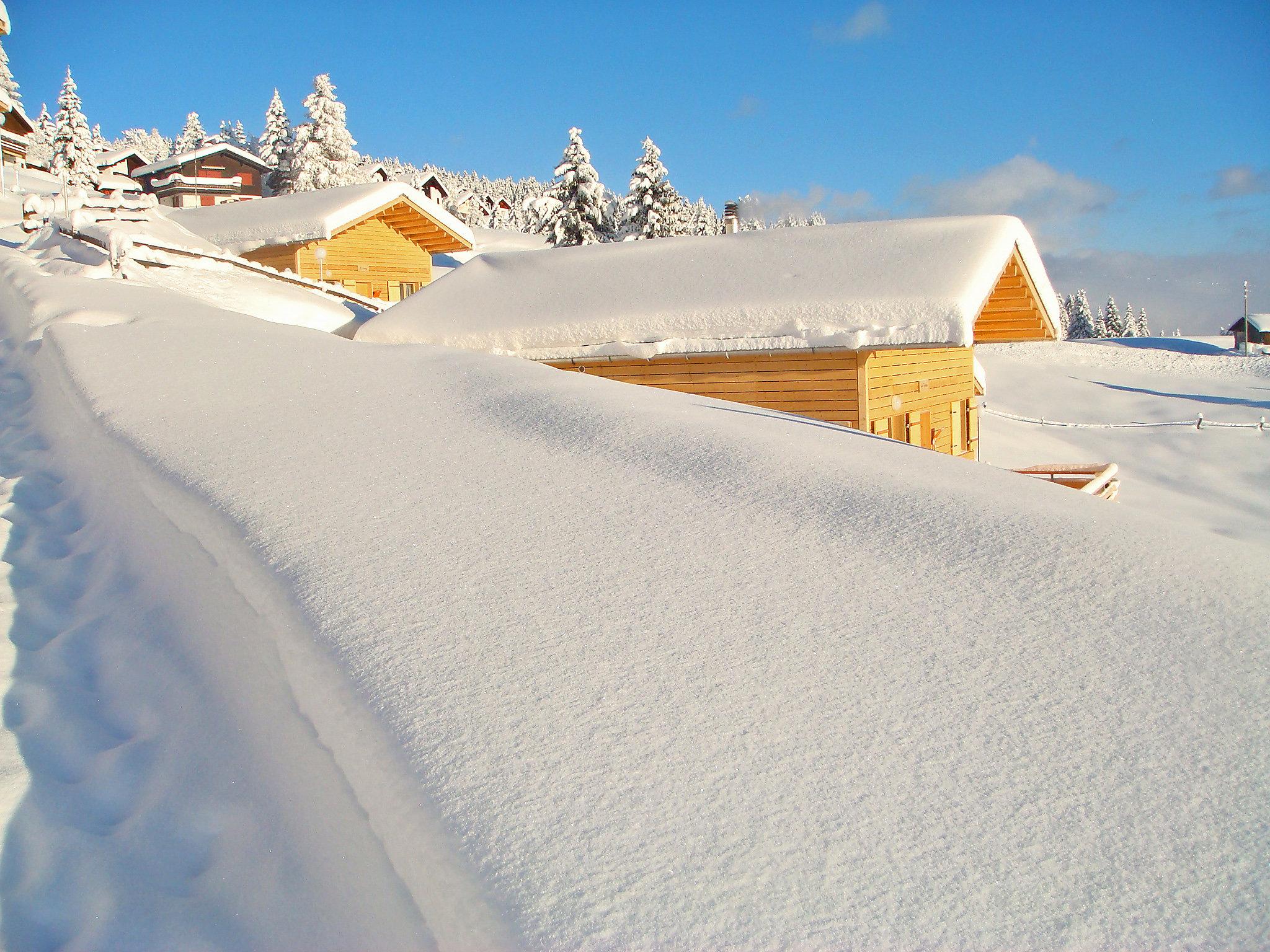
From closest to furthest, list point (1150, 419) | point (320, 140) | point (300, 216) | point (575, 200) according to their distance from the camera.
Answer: point (300, 216) → point (1150, 419) → point (575, 200) → point (320, 140)

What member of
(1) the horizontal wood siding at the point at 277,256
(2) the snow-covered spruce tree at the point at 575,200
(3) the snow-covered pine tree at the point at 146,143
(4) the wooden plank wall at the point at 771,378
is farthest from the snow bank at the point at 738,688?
(3) the snow-covered pine tree at the point at 146,143

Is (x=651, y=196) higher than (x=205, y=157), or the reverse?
(x=205, y=157)

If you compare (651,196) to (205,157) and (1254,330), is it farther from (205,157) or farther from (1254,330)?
(1254,330)

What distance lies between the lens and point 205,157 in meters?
43.8

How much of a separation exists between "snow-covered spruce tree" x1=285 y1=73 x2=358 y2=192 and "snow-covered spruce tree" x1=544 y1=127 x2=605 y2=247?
12.4m

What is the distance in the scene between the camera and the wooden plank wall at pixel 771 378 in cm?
1061

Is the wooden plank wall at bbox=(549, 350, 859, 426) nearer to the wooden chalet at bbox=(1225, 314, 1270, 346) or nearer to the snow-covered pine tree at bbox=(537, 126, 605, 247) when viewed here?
the snow-covered pine tree at bbox=(537, 126, 605, 247)

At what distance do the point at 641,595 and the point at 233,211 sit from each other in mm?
24191

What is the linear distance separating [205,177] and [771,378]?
43.3 meters

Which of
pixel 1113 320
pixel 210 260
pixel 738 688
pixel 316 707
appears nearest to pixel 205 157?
pixel 210 260

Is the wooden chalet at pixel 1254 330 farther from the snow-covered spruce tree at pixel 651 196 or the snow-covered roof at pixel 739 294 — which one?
the snow-covered roof at pixel 739 294

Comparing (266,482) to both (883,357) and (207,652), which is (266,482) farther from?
(883,357)

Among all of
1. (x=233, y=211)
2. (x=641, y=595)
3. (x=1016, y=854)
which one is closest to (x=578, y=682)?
(x=641, y=595)

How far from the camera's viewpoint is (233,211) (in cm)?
2350
